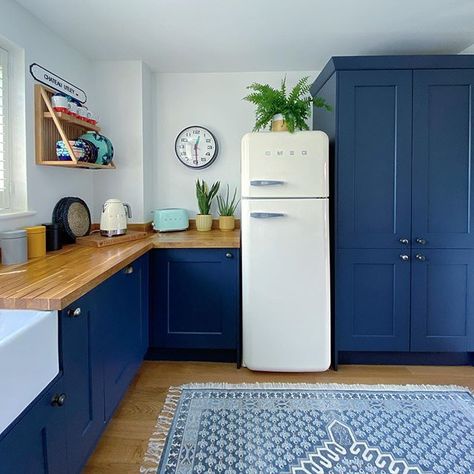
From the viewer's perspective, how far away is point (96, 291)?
5.08 feet

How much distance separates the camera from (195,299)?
7.91 feet

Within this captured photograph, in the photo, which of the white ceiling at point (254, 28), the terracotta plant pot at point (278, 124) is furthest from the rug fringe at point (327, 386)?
the white ceiling at point (254, 28)

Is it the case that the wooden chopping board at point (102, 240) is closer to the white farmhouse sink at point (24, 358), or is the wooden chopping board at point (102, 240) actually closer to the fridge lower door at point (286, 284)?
the fridge lower door at point (286, 284)

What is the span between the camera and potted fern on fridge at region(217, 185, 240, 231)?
9.45 feet

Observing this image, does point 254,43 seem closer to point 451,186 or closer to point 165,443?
point 451,186

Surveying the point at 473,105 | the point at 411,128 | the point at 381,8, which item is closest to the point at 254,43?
the point at 381,8

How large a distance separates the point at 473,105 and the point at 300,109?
108cm

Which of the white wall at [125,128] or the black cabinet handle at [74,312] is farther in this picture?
the white wall at [125,128]

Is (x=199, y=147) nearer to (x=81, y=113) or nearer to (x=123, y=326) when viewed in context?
(x=81, y=113)

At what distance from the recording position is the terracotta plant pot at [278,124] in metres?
2.31

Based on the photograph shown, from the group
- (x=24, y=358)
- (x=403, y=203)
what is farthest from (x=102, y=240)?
(x=403, y=203)

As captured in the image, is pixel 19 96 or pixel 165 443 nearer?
pixel 165 443

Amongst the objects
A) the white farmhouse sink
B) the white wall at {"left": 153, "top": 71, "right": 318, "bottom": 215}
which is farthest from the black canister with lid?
the white wall at {"left": 153, "top": 71, "right": 318, "bottom": 215}

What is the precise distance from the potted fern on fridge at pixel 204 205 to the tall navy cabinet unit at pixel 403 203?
1.01 metres
